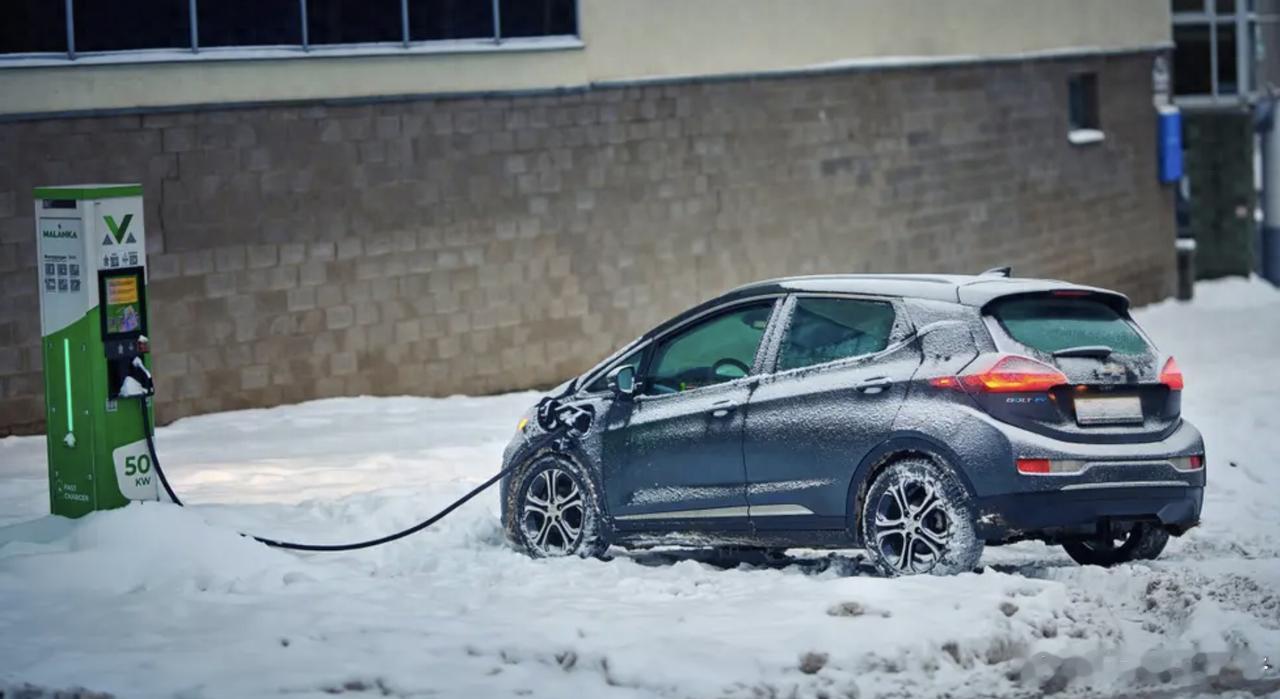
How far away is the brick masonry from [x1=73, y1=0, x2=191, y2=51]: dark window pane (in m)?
0.64

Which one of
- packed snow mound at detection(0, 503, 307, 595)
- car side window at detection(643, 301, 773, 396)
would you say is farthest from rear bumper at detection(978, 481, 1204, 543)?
packed snow mound at detection(0, 503, 307, 595)

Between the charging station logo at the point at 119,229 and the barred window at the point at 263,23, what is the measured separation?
5.76m

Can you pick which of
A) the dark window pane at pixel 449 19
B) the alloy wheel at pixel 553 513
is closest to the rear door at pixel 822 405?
the alloy wheel at pixel 553 513

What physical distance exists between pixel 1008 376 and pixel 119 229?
4.87m

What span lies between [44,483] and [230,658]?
6310 millimetres

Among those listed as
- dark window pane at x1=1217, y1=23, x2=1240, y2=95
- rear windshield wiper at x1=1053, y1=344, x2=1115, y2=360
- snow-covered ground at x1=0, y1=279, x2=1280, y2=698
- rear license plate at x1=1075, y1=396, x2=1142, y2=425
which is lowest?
snow-covered ground at x1=0, y1=279, x2=1280, y2=698

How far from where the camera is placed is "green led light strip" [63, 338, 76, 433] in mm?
12031

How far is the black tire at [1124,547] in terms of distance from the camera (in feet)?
36.2

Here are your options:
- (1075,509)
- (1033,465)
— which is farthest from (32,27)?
(1075,509)

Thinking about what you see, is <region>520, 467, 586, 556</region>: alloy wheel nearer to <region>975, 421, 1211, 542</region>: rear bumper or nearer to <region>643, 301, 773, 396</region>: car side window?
<region>643, 301, 773, 396</region>: car side window

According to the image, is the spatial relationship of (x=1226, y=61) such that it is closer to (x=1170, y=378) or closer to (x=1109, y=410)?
(x=1170, y=378)

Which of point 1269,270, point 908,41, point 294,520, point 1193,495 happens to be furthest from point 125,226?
point 1269,270

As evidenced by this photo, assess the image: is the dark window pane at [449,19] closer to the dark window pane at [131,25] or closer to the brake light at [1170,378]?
the dark window pane at [131,25]

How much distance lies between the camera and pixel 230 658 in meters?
9.20
